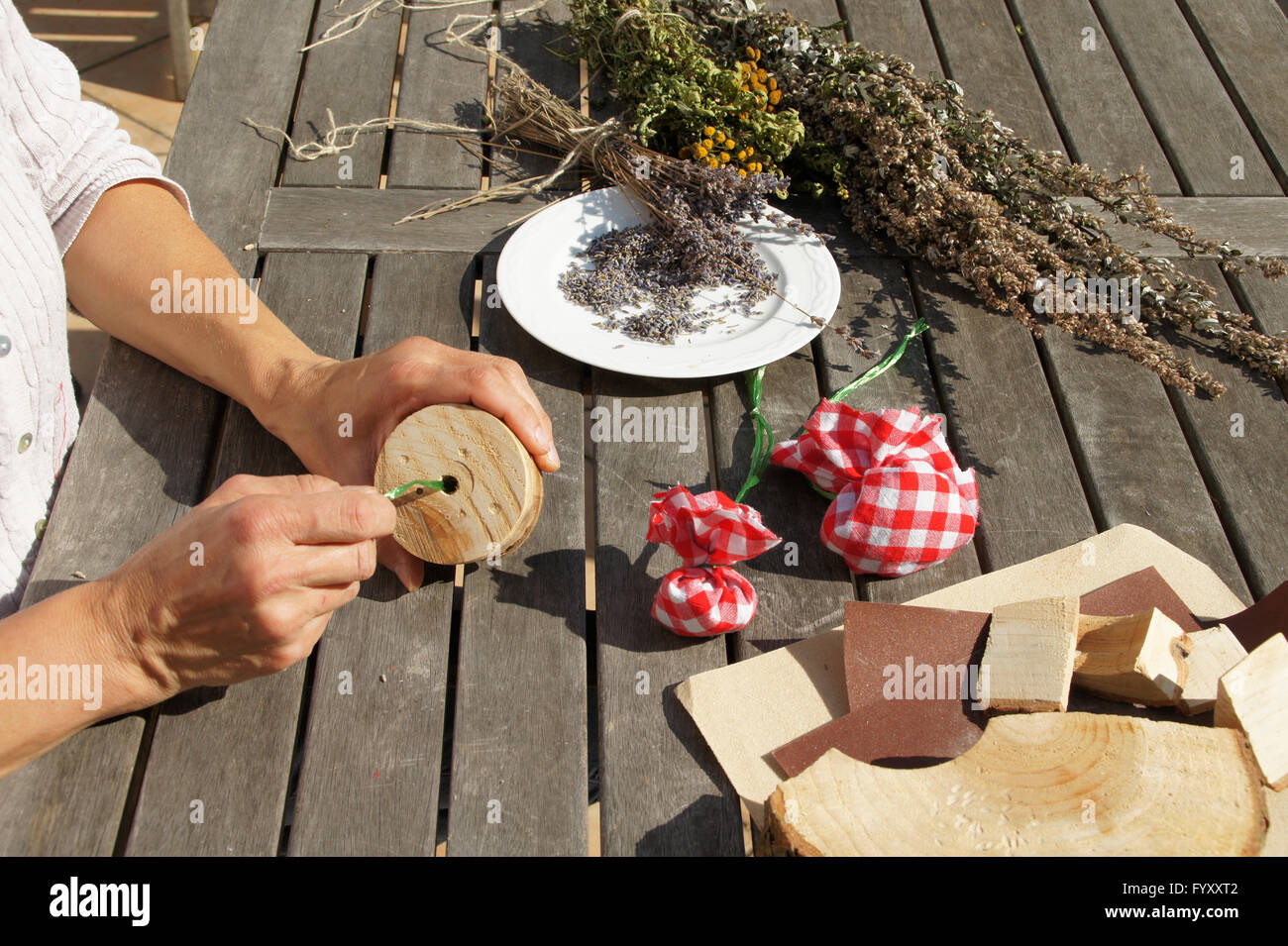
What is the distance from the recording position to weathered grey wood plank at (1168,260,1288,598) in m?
1.44

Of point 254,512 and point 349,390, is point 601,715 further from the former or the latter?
point 349,390

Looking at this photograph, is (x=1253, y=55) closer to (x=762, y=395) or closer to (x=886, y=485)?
(x=762, y=395)

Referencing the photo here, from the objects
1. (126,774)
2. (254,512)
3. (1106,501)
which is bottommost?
(126,774)

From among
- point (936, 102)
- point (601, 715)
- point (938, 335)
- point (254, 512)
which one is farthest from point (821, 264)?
point (254, 512)

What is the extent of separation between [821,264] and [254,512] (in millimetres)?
1086

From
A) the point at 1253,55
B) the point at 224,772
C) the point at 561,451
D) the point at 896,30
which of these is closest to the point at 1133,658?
the point at 561,451

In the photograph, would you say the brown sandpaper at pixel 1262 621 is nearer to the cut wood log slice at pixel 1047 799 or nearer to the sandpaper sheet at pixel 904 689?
the cut wood log slice at pixel 1047 799

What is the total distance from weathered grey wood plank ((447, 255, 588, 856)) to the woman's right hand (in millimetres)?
200

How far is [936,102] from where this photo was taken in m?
1.96

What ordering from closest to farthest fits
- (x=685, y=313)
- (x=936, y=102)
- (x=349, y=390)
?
(x=349, y=390) → (x=685, y=313) → (x=936, y=102)

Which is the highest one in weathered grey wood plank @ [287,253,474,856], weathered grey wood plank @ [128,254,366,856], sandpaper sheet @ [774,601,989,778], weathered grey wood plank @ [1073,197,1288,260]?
weathered grey wood plank @ [1073,197,1288,260]

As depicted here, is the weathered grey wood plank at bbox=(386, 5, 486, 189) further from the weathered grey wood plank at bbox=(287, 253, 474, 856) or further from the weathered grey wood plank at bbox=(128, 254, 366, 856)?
the weathered grey wood plank at bbox=(128, 254, 366, 856)

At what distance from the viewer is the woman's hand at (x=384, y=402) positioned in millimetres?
1336


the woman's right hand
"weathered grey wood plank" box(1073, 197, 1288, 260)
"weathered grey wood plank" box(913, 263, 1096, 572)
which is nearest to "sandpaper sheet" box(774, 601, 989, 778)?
"weathered grey wood plank" box(913, 263, 1096, 572)
